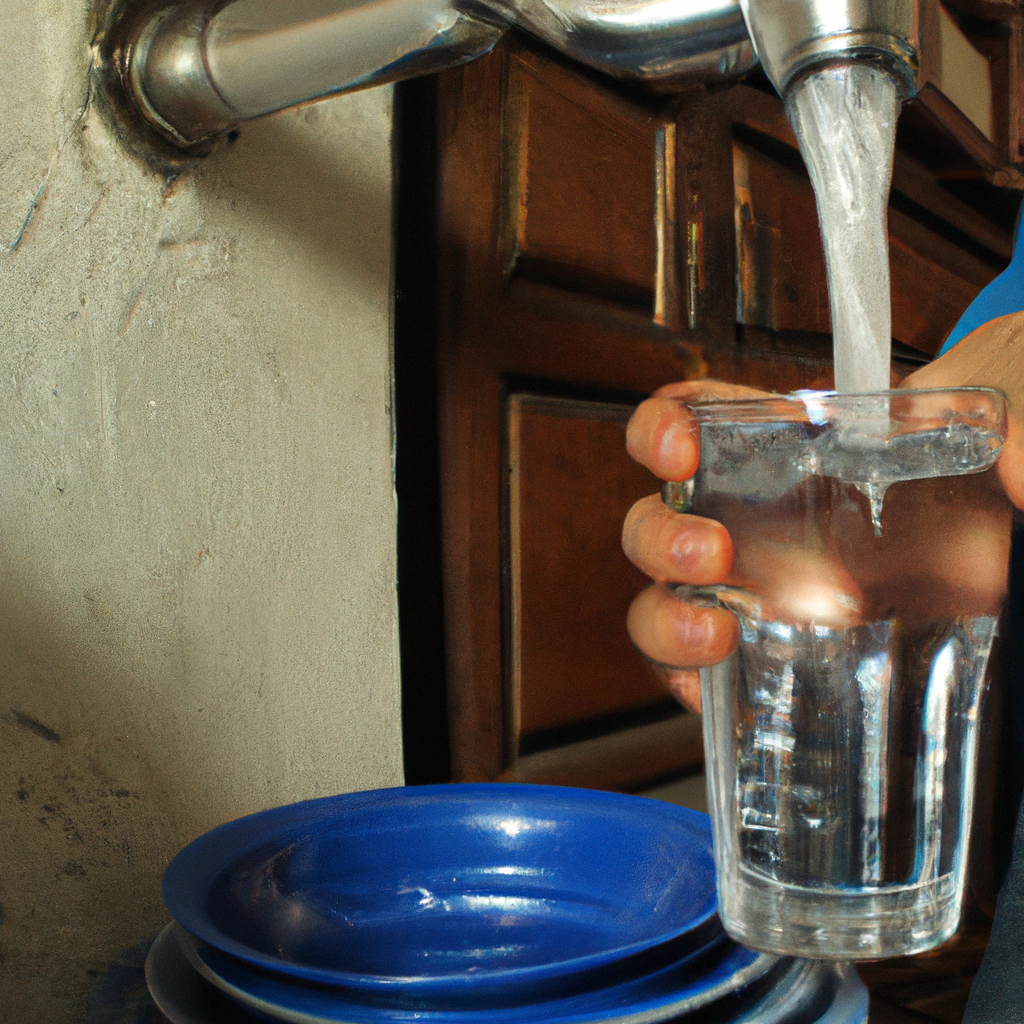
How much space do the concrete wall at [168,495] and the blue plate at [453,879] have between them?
0.12 meters

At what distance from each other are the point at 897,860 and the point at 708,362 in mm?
605


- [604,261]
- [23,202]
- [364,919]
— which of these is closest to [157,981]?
[364,919]

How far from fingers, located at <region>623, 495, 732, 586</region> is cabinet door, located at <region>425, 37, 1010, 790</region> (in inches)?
10.8

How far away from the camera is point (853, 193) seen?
0.97 feet

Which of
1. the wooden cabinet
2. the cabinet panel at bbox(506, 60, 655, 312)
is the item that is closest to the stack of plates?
the wooden cabinet

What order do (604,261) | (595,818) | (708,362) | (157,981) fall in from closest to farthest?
(157,981)
(595,818)
(604,261)
(708,362)

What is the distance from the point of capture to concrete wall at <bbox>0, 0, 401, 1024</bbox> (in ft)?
1.37

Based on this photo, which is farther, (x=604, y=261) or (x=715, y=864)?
(x=604, y=261)

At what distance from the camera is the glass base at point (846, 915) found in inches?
11.3

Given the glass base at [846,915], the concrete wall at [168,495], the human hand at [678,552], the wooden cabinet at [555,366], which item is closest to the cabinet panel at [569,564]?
the wooden cabinet at [555,366]

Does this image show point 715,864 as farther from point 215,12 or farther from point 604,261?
point 604,261

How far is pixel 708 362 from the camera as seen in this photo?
0.86 metres

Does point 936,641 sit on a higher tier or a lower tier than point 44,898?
higher

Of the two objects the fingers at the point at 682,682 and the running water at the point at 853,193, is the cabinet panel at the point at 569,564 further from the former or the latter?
the running water at the point at 853,193
